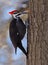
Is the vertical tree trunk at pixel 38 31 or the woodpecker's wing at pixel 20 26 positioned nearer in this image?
the vertical tree trunk at pixel 38 31

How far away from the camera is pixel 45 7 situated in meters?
0.90

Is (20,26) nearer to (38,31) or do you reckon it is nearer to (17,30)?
(17,30)

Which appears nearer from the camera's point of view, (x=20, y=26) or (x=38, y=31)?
(x=38, y=31)

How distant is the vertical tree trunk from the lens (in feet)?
3.03

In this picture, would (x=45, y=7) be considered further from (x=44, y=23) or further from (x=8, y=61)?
(x=8, y=61)

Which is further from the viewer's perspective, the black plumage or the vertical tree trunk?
the black plumage

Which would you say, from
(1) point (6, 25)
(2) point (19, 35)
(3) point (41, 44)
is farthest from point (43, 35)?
(1) point (6, 25)

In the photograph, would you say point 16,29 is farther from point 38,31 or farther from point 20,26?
point 38,31

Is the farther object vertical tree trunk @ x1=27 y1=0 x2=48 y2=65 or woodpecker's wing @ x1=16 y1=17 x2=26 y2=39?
woodpecker's wing @ x1=16 y1=17 x2=26 y2=39

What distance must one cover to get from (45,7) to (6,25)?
366 mm

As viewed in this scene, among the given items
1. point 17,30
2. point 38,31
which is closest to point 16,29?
point 17,30

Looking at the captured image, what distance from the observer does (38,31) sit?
97 centimetres

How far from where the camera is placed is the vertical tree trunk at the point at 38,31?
3.03 feet

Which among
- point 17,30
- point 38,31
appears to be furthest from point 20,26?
point 38,31
